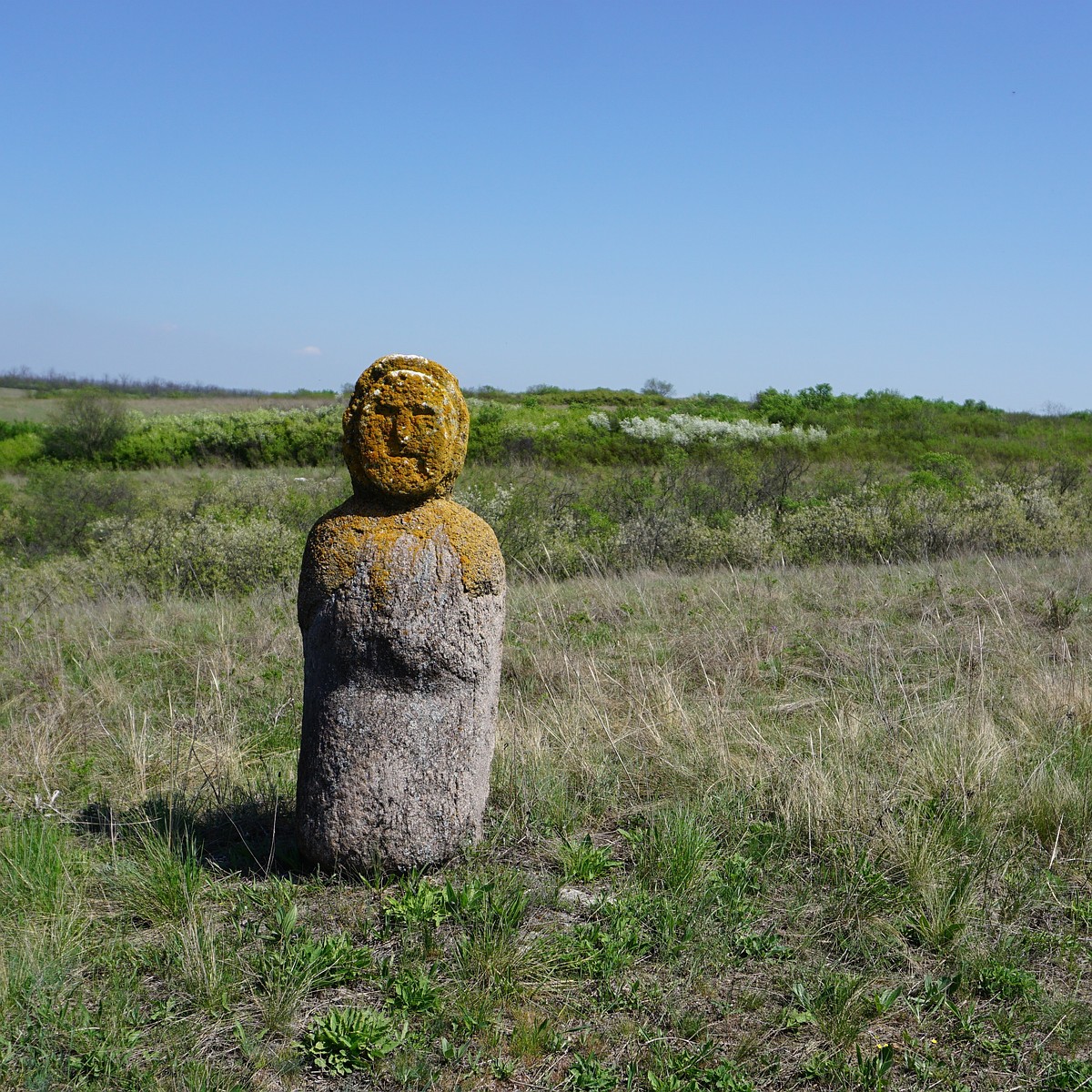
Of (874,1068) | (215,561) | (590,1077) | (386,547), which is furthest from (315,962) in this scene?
(215,561)

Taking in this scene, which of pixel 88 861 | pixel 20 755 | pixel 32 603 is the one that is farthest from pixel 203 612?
pixel 88 861

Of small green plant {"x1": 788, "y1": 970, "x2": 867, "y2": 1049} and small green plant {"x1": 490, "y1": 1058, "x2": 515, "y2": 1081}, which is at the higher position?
small green plant {"x1": 788, "y1": 970, "x2": 867, "y2": 1049}

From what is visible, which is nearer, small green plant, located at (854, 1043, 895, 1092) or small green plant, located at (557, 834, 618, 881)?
small green plant, located at (854, 1043, 895, 1092)

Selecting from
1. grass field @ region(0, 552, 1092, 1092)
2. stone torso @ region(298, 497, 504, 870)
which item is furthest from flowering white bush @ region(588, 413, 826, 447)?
stone torso @ region(298, 497, 504, 870)

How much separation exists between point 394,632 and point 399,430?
2.28ft

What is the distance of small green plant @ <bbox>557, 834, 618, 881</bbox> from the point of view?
11.5 ft

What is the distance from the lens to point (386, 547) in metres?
3.13

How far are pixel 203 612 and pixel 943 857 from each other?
6.53m

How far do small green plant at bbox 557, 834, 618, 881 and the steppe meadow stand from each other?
0.01 m

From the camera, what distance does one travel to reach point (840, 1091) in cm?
246

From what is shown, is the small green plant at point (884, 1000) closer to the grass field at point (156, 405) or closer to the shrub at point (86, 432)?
the shrub at point (86, 432)

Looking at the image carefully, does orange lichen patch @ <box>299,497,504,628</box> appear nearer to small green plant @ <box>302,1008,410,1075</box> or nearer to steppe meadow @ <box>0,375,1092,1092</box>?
steppe meadow @ <box>0,375,1092,1092</box>

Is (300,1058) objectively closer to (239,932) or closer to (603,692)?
(239,932)

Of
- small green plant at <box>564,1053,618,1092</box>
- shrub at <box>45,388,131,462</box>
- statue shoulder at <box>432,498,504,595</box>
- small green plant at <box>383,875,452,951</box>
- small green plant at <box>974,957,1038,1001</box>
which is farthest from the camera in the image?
shrub at <box>45,388,131,462</box>
